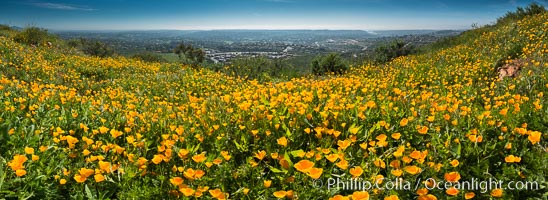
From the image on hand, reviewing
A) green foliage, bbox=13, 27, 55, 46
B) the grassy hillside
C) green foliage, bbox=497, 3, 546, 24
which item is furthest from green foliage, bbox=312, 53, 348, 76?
green foliage, bbox=13, 27, 55, 46

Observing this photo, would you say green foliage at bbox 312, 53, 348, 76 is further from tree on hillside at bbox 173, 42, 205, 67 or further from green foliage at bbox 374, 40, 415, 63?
tree on hillside at bbox 173, 42, 205, 67

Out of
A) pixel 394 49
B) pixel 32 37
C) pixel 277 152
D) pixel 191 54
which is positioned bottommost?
pixel 191 54

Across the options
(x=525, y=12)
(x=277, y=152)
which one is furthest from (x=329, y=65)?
(x=277, y=152)

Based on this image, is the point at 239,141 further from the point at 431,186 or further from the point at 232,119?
the point at 431,186

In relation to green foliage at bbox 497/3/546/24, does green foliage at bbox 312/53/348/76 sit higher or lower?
lower

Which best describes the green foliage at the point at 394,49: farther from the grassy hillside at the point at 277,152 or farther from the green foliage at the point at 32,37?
the grassy hillside at the point at 277,152

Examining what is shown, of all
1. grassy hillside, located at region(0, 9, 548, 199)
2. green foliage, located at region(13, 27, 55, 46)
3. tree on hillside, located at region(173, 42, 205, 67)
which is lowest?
tree on hillside, located at region(173, 42, 205, 67)

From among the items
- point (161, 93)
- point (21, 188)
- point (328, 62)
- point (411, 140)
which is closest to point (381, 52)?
point (328, 62)

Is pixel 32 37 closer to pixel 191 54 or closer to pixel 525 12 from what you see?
pixel 191 54

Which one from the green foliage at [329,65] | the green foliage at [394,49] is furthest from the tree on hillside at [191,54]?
the green foliage at [394,49]
